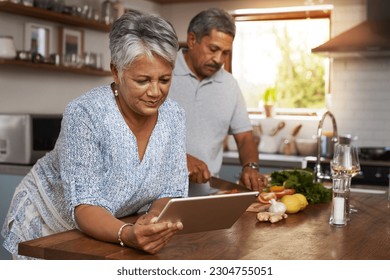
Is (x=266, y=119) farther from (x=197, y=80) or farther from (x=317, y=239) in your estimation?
(x=317, y=239)

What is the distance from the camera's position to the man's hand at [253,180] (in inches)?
115

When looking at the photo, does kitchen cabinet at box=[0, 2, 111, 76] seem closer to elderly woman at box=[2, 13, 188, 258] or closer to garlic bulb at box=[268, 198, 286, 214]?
elderly woman at box=[2, 13, 188, 258]

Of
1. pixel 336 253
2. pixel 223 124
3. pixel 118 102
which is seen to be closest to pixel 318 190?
pixel 223 124

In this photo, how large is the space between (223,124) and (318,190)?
0.76 m

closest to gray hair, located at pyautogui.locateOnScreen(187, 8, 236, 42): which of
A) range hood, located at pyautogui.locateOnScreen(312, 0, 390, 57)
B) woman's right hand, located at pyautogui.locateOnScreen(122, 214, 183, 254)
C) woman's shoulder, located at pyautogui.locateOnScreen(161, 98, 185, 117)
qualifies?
woman's shoulder, located at pyautogui.locateOnScreen(161, 98, 185, 117)

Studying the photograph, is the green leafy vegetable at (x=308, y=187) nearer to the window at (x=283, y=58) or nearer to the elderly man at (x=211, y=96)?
the elderly man at (x=211, y=96)

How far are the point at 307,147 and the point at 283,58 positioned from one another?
1.03m

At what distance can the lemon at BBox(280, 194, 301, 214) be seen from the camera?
2.45 m

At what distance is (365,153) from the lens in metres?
5.11

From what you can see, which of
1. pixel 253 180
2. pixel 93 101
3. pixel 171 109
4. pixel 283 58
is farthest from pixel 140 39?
pixel 283 58

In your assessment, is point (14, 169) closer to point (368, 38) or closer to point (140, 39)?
point (140, 39)

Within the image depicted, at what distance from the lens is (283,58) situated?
6070mm

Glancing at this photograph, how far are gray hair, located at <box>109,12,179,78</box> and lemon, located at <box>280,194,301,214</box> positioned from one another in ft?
2.85

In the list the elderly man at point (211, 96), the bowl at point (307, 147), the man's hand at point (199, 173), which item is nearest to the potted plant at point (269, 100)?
the bowl at point (307, 147)
